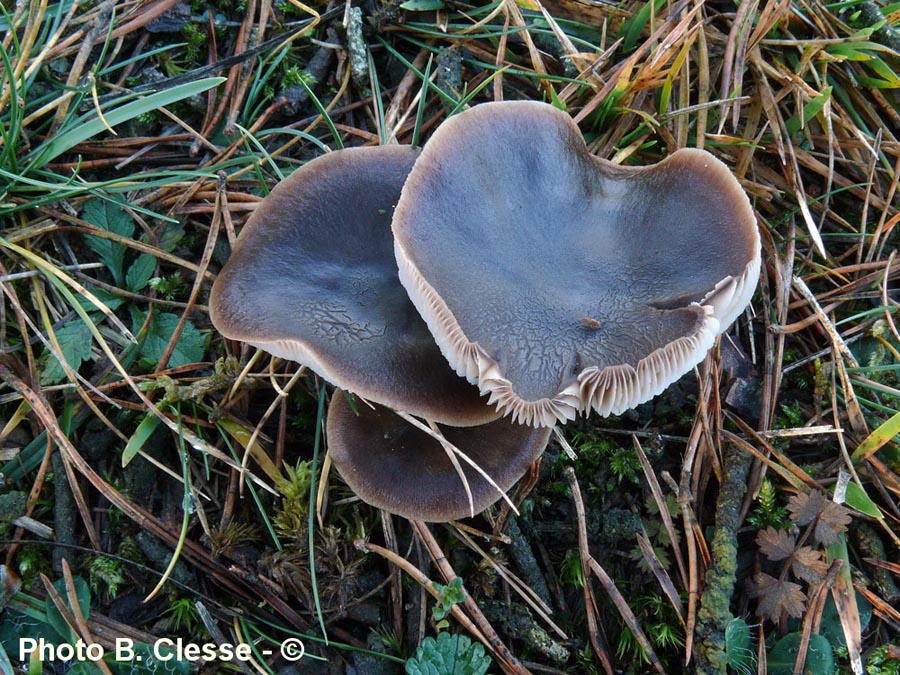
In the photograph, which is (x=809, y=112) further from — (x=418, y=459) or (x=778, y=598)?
(x=418, y=459)

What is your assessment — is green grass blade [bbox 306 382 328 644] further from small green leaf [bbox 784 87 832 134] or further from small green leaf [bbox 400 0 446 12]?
small green leaf [bbox 784 87 832 134]

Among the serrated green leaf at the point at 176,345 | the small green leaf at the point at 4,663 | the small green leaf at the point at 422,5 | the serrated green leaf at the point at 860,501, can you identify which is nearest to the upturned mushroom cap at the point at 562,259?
the serrated green leaf at the point at 860,501

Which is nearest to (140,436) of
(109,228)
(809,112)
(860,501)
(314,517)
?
(314,517)

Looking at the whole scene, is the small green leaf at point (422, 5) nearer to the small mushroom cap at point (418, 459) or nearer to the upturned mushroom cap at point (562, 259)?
the upturned mushroom cap at point (562, 259)

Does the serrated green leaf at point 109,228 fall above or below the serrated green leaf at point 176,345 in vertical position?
above

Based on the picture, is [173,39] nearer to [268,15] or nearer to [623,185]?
[268,15]

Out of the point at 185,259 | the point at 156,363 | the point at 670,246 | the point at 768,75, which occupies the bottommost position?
the point at 156,363

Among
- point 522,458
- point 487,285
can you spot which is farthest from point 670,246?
point 522,458
